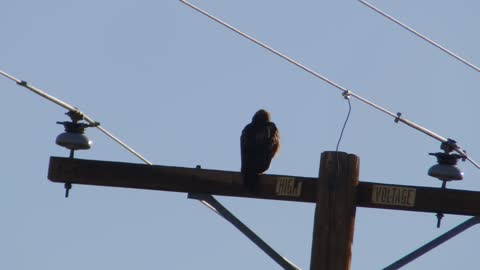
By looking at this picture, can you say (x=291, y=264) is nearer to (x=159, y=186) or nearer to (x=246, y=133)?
(x=159, y=186)

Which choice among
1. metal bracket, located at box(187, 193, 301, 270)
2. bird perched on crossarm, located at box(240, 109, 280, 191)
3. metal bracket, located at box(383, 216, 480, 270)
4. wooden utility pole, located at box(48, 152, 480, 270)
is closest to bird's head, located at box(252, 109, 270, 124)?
bird perched on crossarm, located at box(240, 109, 280, 191)

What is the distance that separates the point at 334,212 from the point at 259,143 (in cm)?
253

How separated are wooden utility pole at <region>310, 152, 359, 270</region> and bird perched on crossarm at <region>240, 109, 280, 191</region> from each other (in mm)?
980

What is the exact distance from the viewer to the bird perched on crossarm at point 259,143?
891 centimetres

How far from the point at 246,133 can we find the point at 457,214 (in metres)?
2.71

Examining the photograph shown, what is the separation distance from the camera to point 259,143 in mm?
9758

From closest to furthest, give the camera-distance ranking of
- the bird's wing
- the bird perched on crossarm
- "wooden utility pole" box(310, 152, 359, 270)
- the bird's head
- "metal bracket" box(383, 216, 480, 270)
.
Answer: "wooden utility pole" box(310, 152, 359, 270) → "metal bracket" box(383, 216, 480, 270) → the bird perched on crossarm → the bird's wing → the bird's head

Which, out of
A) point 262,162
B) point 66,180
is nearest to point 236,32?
point 262,162

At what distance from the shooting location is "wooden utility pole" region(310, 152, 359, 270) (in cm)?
719

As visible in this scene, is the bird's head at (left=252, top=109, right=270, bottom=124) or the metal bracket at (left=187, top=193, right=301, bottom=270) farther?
the bird's head at (left=252, top=109, right=270, bottom=124)

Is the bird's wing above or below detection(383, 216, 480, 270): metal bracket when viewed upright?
above

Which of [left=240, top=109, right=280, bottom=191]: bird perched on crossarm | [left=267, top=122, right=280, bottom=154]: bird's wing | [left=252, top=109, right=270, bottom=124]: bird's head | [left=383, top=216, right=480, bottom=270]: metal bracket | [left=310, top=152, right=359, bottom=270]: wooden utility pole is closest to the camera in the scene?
[left=310, top=152, right=359, bottom=270]: wooden utility pole

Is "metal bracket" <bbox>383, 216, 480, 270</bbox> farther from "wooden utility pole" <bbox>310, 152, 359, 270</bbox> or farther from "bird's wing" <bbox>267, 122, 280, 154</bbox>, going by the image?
"bird's wing" <bbox>267, 122, 280, 154</bbox>

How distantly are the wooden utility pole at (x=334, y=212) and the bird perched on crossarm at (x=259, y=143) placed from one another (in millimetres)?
980
